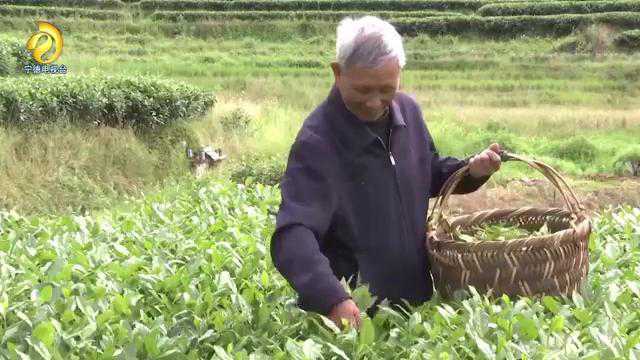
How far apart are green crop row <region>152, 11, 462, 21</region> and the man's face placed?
89.4ft

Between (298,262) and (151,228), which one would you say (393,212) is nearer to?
(298,262)

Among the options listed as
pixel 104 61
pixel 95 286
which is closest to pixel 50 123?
pixel 95 286

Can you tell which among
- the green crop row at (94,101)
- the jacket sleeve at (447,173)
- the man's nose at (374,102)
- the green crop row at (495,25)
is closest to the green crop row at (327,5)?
the green crop row at (495,25)

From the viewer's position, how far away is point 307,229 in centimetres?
211

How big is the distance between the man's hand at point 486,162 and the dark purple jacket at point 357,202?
92mm

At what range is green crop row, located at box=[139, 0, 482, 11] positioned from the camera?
101 ft

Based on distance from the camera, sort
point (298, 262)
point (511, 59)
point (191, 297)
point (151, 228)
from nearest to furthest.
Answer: point (298, 262) → point (191, 297) → point (151, 228) → point (511, 59)

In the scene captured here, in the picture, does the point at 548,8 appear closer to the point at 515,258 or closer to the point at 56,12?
the point at 56,12

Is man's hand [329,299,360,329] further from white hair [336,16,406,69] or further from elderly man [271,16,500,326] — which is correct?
white hair [336,16,406,69]

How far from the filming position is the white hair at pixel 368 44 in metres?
2.07

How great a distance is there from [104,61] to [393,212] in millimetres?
18971

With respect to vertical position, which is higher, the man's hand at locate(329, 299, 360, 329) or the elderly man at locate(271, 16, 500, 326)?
the elderly man at locate(271, 16, 500, 326)

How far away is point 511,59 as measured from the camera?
23828 millimetres

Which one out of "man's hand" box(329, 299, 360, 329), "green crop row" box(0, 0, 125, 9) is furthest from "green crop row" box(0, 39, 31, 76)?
"green crop row" box(0, 0, 125, 9)
